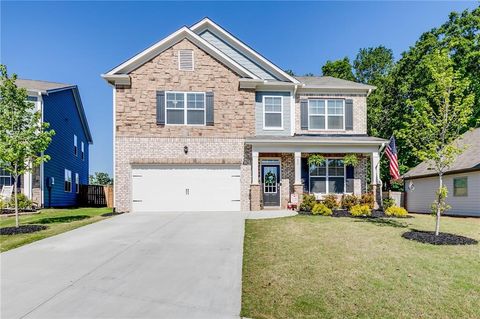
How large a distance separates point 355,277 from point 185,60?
1333 cm

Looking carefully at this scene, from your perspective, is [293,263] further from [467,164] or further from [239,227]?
[467,164]

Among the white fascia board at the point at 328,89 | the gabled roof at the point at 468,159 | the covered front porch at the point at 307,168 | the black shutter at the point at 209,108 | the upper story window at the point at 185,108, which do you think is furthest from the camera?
the white fascia board at the point at 328,89

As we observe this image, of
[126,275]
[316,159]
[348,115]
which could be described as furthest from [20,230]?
[348,115]

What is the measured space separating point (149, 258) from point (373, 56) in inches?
1492

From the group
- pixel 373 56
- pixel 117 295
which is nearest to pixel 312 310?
pixel 117 295

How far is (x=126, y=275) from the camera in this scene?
6.25 metres

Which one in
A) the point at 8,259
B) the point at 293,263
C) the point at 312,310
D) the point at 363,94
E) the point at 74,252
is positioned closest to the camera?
the point at 312,310

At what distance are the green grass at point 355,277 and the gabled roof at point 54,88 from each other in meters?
16.8

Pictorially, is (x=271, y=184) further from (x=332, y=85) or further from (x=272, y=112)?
(x=332, y=85)

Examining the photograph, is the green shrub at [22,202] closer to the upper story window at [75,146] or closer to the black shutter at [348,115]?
the upper story window at [75,146]

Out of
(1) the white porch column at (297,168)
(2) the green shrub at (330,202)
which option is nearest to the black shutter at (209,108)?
(1) the white porch column at (297,168)

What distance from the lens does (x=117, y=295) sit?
17.3 feet

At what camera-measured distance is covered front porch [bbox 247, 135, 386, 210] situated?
16.1 meters

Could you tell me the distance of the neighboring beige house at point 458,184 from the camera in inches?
663
